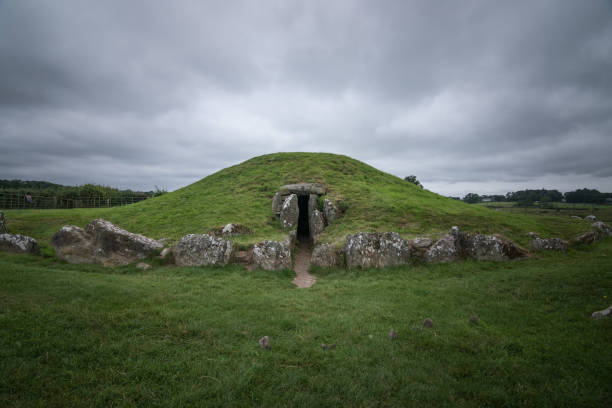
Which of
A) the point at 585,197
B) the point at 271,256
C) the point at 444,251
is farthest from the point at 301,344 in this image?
the point at 585,197

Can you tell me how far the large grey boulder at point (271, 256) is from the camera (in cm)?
1171

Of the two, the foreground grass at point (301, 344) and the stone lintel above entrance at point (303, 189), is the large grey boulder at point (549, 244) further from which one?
the stone lintel above entrance at point (303, 189)

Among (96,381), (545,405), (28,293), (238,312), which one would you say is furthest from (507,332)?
(28,293)

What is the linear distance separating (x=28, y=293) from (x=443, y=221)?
1887 cm

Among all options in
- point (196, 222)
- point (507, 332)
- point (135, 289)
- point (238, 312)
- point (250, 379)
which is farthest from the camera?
point (196, 222)

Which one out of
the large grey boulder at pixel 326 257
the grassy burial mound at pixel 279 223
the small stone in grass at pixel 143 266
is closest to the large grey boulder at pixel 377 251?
the large grey boulder at pixel 326 257

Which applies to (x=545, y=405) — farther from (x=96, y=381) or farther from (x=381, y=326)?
(x=96, y=381)

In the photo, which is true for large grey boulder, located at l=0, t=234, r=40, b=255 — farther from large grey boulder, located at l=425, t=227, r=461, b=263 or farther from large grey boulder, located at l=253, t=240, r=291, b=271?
large grey boulder, located at l=425, t=227, r=461, b=263

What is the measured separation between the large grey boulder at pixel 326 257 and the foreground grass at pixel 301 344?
11.0ft

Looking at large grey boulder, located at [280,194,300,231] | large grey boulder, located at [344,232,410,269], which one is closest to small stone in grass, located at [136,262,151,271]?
large grey boulder, located at [280,194,300,231]

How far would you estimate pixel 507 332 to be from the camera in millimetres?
5730

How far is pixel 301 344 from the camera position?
5352 mm

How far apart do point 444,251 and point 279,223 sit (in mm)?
10268

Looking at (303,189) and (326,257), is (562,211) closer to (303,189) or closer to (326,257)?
(303,189)
